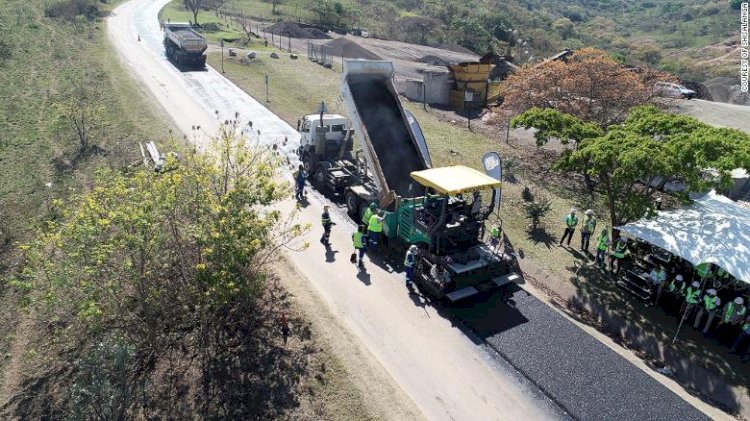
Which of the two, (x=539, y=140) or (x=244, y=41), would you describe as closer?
(x=539, y=140)

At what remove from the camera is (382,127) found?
1666cm

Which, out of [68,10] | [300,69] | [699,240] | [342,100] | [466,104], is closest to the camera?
[699,240]

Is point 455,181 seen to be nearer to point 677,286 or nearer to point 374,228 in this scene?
point 374,228

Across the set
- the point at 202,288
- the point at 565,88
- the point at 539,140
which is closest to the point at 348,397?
the point at 202,288

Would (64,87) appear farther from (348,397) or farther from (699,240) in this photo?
(699,240)

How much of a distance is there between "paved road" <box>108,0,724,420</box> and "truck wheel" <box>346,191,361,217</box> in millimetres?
1382

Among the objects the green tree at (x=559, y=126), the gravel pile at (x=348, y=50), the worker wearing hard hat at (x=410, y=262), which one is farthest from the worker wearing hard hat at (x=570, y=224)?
the gravel pile at (x=348, y=50)

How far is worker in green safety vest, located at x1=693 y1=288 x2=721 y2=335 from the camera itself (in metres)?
11.9

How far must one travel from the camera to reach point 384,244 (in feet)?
50.8

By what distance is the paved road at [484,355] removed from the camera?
9.75 m

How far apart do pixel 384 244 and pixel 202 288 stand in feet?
21.9

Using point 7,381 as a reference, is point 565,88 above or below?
above

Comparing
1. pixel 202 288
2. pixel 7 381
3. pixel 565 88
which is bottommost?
pixel 7 381

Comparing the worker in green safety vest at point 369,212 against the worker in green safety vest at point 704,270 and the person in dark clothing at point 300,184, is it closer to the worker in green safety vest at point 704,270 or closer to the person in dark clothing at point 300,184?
the person in dark clothing at point 300,184
